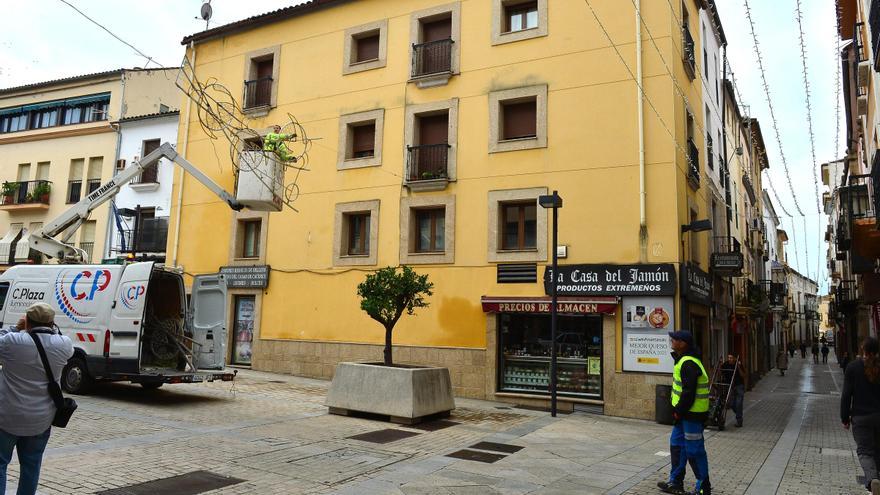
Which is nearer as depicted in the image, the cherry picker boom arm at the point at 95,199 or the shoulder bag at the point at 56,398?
the shoulder bag at the point at 56,398

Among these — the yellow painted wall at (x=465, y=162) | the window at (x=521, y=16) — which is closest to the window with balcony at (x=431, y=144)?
the yellow painted wall at (x=465, y=162)

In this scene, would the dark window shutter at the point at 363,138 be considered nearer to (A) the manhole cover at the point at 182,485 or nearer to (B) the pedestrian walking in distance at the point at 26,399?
(A) the manhole cover at the point at 182,485

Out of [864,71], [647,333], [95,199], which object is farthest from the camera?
[864,71]

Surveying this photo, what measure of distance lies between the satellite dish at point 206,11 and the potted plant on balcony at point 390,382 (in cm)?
514

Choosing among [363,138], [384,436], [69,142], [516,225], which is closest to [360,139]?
[363,138]

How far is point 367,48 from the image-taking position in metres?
17.3

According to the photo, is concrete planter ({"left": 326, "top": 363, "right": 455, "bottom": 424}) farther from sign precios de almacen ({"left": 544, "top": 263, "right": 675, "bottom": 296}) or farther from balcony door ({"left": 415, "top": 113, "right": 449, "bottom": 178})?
balcony door ({"left": 415, "top": 113, "right": 449, "bottom": 178})

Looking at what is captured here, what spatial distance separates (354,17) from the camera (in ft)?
56.7

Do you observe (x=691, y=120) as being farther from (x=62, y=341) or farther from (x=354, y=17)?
(x=62, y=341)

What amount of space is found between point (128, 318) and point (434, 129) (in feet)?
29.3

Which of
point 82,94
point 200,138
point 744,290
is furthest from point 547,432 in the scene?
point 82,94

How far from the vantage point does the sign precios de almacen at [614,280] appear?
40.4 ft

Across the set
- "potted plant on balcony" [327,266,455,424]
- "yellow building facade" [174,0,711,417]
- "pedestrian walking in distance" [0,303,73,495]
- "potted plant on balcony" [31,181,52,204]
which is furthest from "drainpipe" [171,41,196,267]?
"pedestrian walking in distance" [0,303,73,495]

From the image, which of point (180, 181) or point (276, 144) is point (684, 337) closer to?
point (276, 144)
